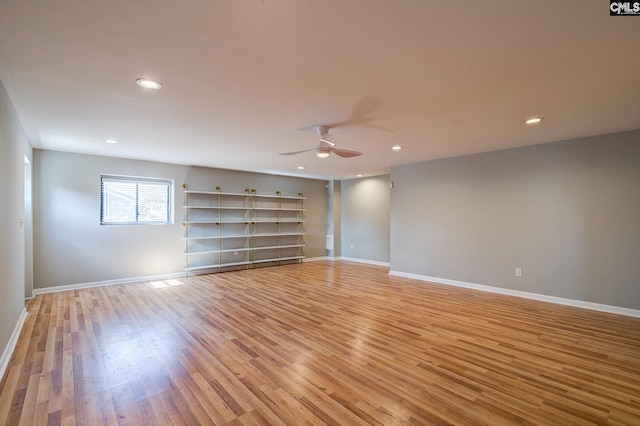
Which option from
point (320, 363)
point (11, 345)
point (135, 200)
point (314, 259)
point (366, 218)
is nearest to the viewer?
point (320, 363)

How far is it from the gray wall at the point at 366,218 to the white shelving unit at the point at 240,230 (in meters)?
1.39

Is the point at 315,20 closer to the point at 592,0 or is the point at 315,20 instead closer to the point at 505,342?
the point at 592,0

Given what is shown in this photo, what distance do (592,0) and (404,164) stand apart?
15.5 ft

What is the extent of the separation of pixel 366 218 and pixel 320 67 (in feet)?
20.3

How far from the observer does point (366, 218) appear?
8062mm

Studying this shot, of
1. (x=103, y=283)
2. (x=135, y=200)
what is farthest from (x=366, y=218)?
(x=103, y=283)

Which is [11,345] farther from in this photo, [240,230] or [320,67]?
[240,230]

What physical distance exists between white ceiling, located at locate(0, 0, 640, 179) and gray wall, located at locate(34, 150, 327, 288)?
1375 mm

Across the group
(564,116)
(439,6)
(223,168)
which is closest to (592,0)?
(439,6)

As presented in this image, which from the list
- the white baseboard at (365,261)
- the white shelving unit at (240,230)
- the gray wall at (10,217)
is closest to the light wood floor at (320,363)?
the gray wall at (10,217)

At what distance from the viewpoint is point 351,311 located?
154 inches

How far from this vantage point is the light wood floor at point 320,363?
1.89 m

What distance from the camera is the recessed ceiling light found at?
7.69 feet

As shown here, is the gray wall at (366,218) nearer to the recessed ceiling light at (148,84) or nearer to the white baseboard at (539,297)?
the white baseboard at (539,297)
